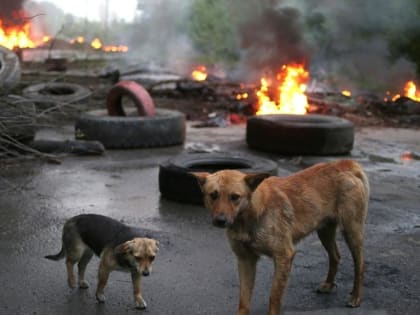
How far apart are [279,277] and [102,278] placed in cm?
128

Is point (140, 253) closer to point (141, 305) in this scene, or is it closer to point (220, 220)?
point (141, 305)

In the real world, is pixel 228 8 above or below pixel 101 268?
above

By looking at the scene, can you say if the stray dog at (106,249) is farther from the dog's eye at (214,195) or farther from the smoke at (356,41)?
the smoke at (356,41)

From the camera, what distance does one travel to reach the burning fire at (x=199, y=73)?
19.6 meters

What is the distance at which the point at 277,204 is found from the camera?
415 cm

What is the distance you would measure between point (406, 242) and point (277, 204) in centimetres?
246

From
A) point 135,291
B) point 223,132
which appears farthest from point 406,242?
point 223,132

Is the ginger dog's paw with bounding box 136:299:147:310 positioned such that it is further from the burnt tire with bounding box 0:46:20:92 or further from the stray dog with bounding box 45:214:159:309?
the burnt tire with bounding box 0:46:20:92

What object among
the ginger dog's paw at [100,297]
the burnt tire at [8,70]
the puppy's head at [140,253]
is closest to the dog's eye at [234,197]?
the puppy's head at [140,253]

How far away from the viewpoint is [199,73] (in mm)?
20375

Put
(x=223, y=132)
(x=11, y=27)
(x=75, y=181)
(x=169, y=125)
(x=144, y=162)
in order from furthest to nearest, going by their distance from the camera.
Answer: (x=11, y=27), (x=223, y=132), (x=169, y=125), (x=144, y=162), (x=75, y=181)

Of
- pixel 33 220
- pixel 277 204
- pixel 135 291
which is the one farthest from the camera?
pixel 33 220

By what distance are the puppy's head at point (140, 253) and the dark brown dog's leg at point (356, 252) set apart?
55.5 inches

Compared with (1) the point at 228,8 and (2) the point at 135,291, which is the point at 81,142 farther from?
(1) the point at 228,8
